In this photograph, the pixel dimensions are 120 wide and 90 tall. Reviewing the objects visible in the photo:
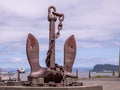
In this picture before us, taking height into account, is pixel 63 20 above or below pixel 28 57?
above

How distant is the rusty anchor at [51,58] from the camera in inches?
585

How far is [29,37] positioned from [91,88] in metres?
3.01

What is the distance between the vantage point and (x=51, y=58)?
15.1 m

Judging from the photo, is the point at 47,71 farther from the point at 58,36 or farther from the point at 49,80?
the point at 58,36

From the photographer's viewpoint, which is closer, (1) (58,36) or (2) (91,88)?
(2) (91,88)

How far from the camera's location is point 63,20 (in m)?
15.5

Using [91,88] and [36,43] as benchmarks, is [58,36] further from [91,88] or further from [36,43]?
[91,88]

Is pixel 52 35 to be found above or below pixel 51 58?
above

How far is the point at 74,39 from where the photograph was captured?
15414 millimetres

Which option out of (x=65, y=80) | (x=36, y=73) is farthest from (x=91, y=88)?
(x=36, y=73)

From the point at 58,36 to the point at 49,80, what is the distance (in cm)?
168

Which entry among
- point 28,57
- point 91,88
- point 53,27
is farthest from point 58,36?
point 91,88

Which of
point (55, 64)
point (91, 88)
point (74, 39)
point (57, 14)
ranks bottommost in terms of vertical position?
point (91, 88)

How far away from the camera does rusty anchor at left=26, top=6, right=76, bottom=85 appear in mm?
14852
